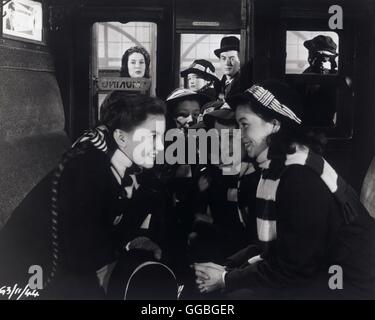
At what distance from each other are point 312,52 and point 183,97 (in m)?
1.04

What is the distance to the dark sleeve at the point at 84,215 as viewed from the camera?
3428 mm

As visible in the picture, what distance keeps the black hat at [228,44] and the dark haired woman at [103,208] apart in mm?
584

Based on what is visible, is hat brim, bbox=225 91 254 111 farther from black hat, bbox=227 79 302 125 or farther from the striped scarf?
the striped scarf

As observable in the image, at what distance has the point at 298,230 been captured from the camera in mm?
3139

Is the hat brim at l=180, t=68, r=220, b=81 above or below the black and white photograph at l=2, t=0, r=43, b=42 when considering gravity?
below

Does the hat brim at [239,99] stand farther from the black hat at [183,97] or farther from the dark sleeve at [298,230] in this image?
the dark sleeve at [298,230]

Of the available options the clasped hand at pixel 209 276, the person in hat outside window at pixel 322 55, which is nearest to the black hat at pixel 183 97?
the person in hat outside window at pixel 322 55

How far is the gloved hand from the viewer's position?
3.56 m

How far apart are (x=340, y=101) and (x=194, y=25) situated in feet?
4.10

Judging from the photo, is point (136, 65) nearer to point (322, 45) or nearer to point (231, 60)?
point (231, 60)

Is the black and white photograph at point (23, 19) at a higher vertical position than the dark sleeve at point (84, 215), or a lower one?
higher

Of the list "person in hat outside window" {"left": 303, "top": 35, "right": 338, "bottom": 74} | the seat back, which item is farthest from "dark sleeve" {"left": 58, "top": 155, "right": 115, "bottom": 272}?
the seat back

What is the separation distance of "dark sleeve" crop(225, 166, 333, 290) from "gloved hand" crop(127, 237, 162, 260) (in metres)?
0.72

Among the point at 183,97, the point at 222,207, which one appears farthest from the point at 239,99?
the point at 222,207
